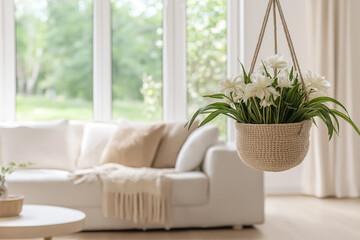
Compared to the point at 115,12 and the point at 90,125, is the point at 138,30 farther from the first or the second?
the point at 90,125

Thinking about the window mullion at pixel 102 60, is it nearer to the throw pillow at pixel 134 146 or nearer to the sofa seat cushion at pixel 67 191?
the throw pillow at pixel 134 146

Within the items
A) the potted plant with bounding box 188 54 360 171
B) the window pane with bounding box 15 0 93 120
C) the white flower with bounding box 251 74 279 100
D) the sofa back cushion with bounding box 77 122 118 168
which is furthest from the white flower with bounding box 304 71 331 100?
the window pane with bounding box 15 0 93 120

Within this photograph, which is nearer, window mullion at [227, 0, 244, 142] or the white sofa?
the white sofa

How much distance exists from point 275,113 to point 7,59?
461cm

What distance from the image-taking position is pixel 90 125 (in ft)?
18.4

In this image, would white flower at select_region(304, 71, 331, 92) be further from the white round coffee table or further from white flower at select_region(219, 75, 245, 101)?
the white round coffee table

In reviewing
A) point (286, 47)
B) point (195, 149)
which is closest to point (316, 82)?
point (195, 149)

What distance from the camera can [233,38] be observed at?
6418 mm

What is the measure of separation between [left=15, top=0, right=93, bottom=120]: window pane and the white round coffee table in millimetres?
2615

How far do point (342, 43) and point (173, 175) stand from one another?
2676 millimetres

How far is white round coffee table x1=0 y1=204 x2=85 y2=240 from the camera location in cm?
332

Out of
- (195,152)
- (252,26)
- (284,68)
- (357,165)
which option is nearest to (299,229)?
(195,152)

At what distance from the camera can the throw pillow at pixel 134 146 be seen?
16.8 feet

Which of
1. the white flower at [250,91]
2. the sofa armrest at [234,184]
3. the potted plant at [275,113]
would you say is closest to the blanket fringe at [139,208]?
the sofa armrest at [234,184]
